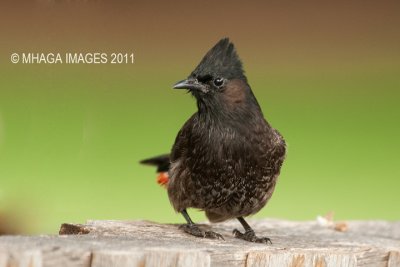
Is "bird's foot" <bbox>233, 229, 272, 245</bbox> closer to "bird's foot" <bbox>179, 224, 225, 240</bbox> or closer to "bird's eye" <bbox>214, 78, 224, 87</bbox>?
"bird's foot" <bbox>179, 224, 225, 240</bbox>

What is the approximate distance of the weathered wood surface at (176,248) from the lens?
368cm

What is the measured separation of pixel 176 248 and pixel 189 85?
4.89 ft

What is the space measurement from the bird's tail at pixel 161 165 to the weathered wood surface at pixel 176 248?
0.55 m

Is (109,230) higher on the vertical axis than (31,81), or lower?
lower

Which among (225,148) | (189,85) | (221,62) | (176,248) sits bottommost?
(176,248)

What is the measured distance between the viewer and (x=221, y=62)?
5273mm

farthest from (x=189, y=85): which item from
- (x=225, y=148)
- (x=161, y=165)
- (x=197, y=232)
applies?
(x=161, y=165)

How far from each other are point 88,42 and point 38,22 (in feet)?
1.47

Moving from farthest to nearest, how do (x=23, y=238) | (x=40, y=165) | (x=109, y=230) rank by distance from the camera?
1. (x=40, y=165)
2. (x=109, y=230)
3. (x=23, y=238)

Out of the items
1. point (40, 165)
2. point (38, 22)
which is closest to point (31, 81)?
point (38, 22)

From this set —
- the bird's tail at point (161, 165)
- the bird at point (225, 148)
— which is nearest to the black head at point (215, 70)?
the bird at point (225, 148)

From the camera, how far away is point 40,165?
696 centimetres

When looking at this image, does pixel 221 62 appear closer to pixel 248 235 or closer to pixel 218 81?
pixel 218 81

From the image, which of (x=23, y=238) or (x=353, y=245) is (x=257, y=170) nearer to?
(x=353, y=245)
